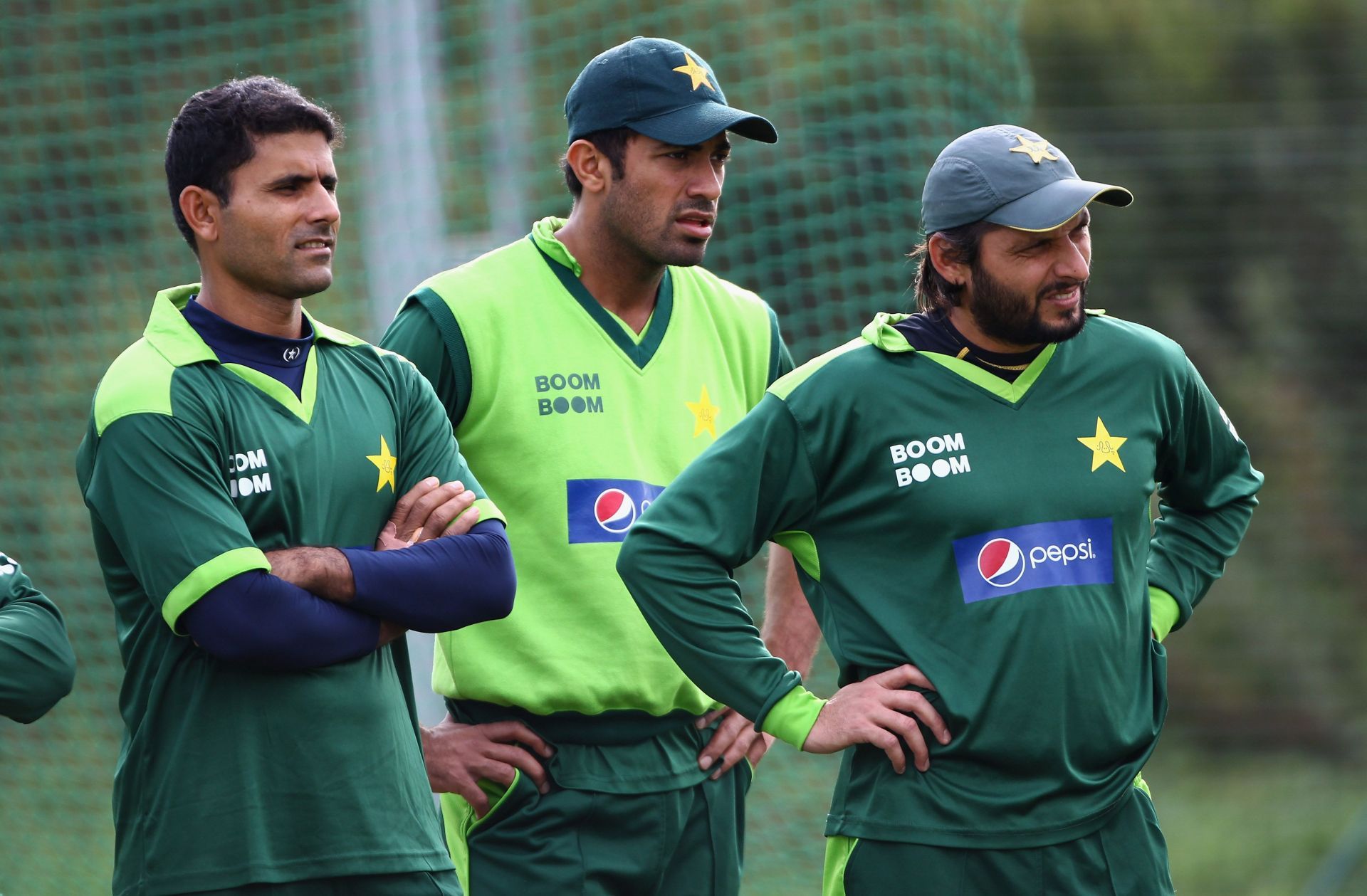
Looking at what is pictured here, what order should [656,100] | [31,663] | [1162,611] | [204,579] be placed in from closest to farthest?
[204,579], [31,663], [1162,611], [656,100]

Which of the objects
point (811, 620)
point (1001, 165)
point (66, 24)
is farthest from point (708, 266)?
point (1001, 165)

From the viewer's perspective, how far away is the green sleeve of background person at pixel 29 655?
2.98 meters

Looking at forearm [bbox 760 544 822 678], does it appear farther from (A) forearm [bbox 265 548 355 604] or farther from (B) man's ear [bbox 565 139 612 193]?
(A) forearm [bbox 265 548 355 604]

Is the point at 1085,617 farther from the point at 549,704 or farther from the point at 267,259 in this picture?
the point at 267,259

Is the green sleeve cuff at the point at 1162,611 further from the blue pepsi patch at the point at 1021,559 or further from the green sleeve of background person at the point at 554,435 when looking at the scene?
the green sleeve of background person at the point at 554,435

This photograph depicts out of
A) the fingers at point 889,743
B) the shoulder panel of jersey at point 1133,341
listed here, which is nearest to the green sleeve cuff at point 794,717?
the fingers at point 889,743

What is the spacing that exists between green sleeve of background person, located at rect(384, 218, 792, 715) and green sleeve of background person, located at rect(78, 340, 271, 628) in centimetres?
71

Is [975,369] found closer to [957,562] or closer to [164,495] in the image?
[957,562]

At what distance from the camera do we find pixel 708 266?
7730 millimetres

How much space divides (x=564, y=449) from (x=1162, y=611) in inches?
49.0

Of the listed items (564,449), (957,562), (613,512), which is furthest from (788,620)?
(957,562)

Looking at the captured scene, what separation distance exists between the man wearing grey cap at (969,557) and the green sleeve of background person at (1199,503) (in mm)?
207

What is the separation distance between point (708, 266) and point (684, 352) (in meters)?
3.96

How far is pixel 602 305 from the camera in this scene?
12.5 feet
